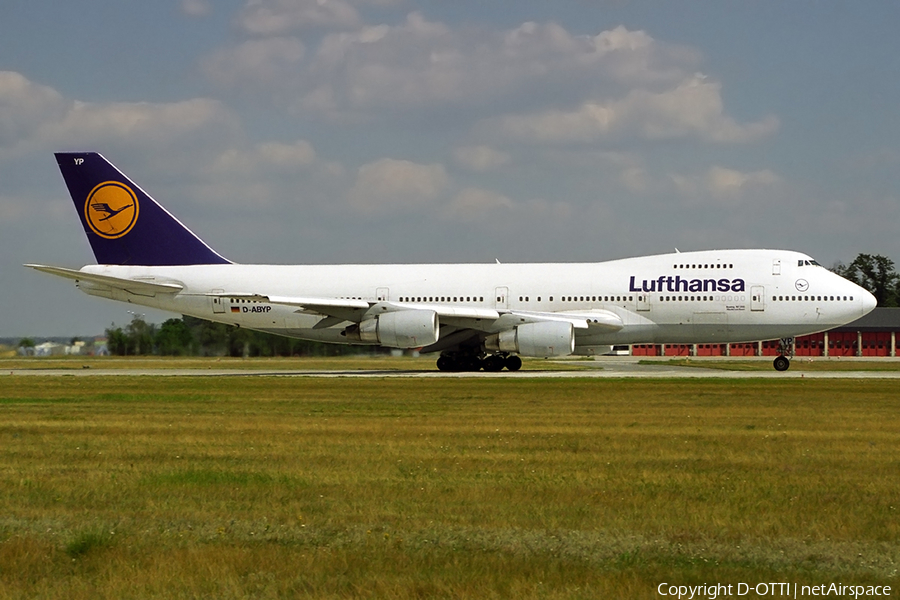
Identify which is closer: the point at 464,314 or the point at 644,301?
the point at 464,314

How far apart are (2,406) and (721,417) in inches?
623

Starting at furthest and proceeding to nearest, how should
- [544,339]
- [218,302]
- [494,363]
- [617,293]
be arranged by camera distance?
[218,302] → [494,363] → [617,293] → [544,339]

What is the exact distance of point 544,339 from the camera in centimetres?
3800

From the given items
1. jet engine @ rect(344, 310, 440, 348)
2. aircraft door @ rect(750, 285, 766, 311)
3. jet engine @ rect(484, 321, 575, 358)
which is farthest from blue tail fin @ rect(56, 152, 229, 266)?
aircraft door @ rect(750, 285, 766, 311)

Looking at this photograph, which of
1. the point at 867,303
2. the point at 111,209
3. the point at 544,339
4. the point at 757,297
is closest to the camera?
the point at 544,339

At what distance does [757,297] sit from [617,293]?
5221 millimetres

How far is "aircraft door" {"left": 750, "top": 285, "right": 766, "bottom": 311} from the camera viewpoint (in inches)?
1548

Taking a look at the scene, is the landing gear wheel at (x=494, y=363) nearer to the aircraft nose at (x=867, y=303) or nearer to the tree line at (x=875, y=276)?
the aircraft nose at (x=867, y=303)

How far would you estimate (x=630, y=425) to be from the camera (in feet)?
60.3

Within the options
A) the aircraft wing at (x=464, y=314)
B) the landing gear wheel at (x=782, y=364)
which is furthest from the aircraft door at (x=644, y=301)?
the landing gear wheel at (x=782, y=364)

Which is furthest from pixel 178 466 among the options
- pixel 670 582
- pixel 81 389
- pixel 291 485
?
pixel 81 389

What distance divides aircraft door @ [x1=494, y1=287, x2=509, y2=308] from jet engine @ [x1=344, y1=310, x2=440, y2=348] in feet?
10.0

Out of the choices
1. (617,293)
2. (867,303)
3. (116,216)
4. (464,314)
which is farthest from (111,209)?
(867,303)

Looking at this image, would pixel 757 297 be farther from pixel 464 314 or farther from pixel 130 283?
pixel 130 283
